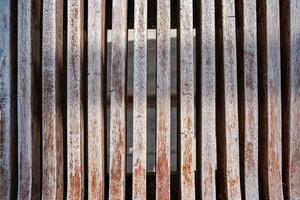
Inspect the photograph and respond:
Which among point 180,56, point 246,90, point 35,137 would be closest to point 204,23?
point 180,56

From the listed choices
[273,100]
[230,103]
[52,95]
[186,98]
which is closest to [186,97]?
[186,98]

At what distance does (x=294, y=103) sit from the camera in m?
1.10

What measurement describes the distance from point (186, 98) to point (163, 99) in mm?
64

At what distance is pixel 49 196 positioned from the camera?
1.08 metres

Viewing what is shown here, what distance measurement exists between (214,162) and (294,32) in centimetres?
43

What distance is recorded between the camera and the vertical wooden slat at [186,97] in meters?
1.06

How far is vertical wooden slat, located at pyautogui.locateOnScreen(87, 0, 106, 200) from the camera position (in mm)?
1054

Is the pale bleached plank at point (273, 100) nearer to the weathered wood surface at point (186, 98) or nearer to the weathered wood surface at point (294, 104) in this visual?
the weathered wood surface at point (294, 104)

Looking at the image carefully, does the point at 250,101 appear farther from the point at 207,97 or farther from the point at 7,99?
the point at 7,99

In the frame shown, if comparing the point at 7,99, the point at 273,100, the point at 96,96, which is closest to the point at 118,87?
the point at 96,96

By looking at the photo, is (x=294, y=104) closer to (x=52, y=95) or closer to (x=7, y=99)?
(x=52, y=95)

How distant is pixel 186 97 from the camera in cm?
107

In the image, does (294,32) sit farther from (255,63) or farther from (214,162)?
(214,162)

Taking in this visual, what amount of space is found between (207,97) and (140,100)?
0.19 meters
